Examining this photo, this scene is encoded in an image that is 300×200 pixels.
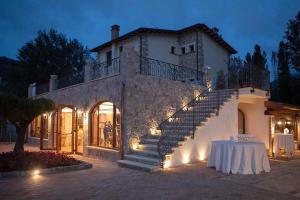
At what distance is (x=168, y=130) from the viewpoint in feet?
32.3

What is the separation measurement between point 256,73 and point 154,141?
17.6 ft

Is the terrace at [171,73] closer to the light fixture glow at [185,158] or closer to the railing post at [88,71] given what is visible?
the railing post at [88,71]

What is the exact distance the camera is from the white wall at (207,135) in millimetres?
8633

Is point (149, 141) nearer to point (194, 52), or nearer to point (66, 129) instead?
point (66, 129)

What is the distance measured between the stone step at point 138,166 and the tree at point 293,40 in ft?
56.7

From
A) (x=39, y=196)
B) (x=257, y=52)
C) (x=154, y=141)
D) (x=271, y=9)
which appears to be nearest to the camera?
(x=39, y=196)

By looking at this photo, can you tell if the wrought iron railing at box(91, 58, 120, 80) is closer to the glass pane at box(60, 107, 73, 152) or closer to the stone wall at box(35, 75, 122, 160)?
the stone wall at box(35, 75, 122, 160)

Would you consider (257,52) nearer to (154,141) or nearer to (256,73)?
(256,73)

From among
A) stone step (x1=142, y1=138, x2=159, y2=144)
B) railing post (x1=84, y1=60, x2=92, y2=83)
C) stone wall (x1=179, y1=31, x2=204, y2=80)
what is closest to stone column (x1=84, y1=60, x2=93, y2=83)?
railing post (x1=84, y1=60, x2=92, y2=83)

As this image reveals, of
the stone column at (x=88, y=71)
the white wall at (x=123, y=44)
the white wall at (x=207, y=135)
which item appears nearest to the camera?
the white wall at (x=207, y=135)

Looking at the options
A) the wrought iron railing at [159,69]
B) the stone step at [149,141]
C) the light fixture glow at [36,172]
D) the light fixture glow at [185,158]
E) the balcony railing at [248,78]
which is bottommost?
the light fixture glow at [36,172]

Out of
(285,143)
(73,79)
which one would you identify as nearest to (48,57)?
(73,79)

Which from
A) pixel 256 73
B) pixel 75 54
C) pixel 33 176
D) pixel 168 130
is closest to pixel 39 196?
pixel 33 176

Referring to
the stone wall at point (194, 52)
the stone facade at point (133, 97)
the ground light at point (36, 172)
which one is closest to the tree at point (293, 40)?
the stone wall at point (194, 52)
